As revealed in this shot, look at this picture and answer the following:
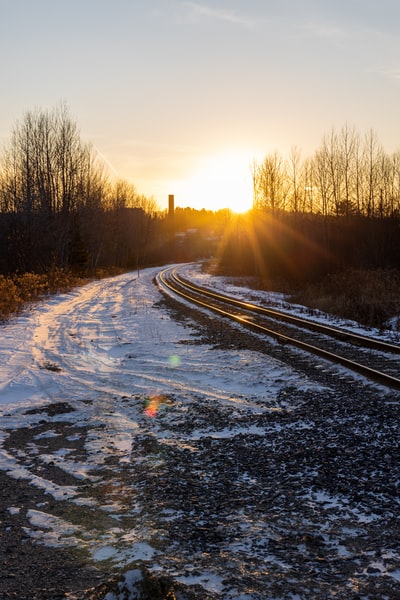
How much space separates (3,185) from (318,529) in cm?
4227

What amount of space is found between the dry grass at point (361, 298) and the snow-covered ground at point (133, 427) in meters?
7.12

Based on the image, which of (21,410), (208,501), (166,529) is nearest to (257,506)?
(208,501)

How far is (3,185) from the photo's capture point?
40.8 meters

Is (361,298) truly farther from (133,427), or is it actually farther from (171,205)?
(171,205)

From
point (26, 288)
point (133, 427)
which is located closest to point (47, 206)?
point (26, 288)

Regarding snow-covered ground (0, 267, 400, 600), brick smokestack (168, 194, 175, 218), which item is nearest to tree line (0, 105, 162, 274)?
snow-covered ground (0, 267, 400, 600)

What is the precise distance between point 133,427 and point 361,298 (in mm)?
15790

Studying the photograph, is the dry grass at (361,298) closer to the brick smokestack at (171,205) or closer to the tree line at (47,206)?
the tree line at (47,206)

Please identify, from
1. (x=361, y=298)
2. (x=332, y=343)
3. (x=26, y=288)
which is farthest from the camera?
(x=26, y=288)

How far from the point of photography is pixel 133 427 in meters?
6.48

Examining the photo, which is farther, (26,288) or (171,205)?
(171,205)

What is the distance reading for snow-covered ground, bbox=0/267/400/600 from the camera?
142 inches

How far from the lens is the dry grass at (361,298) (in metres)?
17.1

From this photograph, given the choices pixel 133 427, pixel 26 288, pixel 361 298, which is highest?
pixel 26 288
